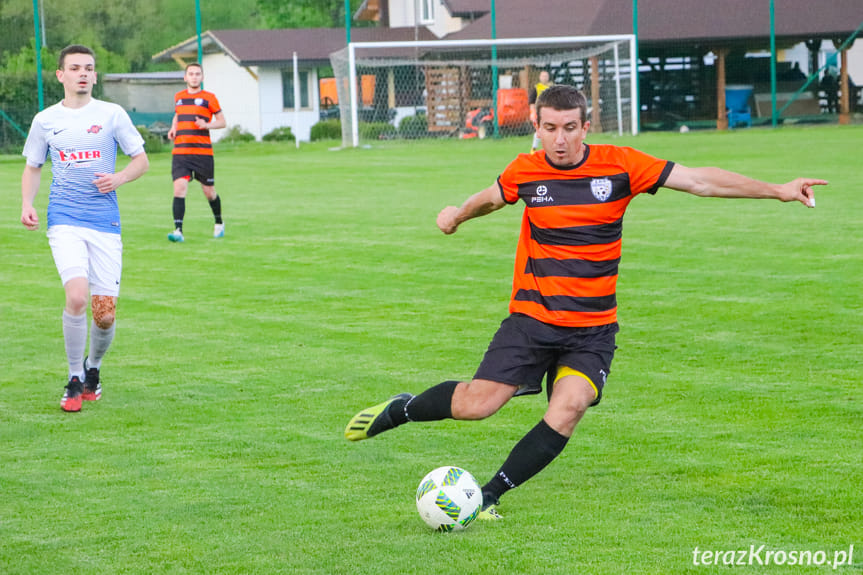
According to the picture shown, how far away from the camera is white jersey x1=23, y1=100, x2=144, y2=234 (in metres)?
7.67

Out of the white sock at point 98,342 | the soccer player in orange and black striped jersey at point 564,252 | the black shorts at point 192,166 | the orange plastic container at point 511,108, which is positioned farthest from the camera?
the orange plastic container at point 511,108

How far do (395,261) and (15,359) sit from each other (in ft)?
16.8

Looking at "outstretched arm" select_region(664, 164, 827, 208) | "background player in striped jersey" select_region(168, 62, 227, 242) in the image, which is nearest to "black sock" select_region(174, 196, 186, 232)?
"background player in striped jersey" select_region(168, 62, 227, 242)

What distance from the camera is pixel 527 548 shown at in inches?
191

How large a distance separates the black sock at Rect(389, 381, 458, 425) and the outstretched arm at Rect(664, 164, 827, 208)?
137 centimetres

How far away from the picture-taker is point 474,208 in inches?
223

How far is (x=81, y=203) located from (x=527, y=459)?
3764 mm

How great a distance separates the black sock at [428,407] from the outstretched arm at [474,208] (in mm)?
732

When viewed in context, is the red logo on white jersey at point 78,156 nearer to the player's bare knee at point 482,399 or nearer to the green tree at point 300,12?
the player's bare knee at point 482,399

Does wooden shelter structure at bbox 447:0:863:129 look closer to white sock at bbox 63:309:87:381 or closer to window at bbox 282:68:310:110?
window at bbox 282:68:310:110

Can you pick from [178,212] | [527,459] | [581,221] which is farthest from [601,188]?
[178,212]

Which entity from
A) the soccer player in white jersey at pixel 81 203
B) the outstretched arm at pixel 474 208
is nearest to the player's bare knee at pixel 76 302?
the soccer player in white jersey at pixel 81 203

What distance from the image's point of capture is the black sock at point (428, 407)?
563 cm

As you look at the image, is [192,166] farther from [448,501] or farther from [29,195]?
[448,501]
